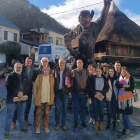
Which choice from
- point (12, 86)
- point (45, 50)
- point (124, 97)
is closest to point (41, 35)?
point (45, 50)

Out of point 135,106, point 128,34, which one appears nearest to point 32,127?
point 135,106

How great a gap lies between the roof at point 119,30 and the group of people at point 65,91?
11.4 m

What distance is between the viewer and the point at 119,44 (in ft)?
52.1

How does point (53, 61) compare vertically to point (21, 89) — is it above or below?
above

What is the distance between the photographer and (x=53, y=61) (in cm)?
2053

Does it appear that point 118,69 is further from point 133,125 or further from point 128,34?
point 128,34

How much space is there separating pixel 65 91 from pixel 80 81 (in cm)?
48

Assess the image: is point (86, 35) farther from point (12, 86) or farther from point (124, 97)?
point (12, 86)

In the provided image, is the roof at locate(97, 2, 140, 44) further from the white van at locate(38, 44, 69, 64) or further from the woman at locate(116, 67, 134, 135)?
the woman at locate(116, 67, 134, 135)

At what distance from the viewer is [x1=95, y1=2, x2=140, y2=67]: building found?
15094mm

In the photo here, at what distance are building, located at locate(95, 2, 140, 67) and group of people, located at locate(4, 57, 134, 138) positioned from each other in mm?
10584

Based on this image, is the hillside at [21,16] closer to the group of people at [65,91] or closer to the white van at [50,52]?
the white van at [50,52]

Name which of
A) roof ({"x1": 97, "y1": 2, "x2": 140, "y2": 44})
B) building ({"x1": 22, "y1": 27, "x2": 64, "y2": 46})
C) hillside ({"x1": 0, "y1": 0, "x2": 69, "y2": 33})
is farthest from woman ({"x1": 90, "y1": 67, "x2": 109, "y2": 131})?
hillside ({"x1": 0, "y1": 0, "x2": 69, "y2": 33})

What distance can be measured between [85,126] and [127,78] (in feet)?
5.43
